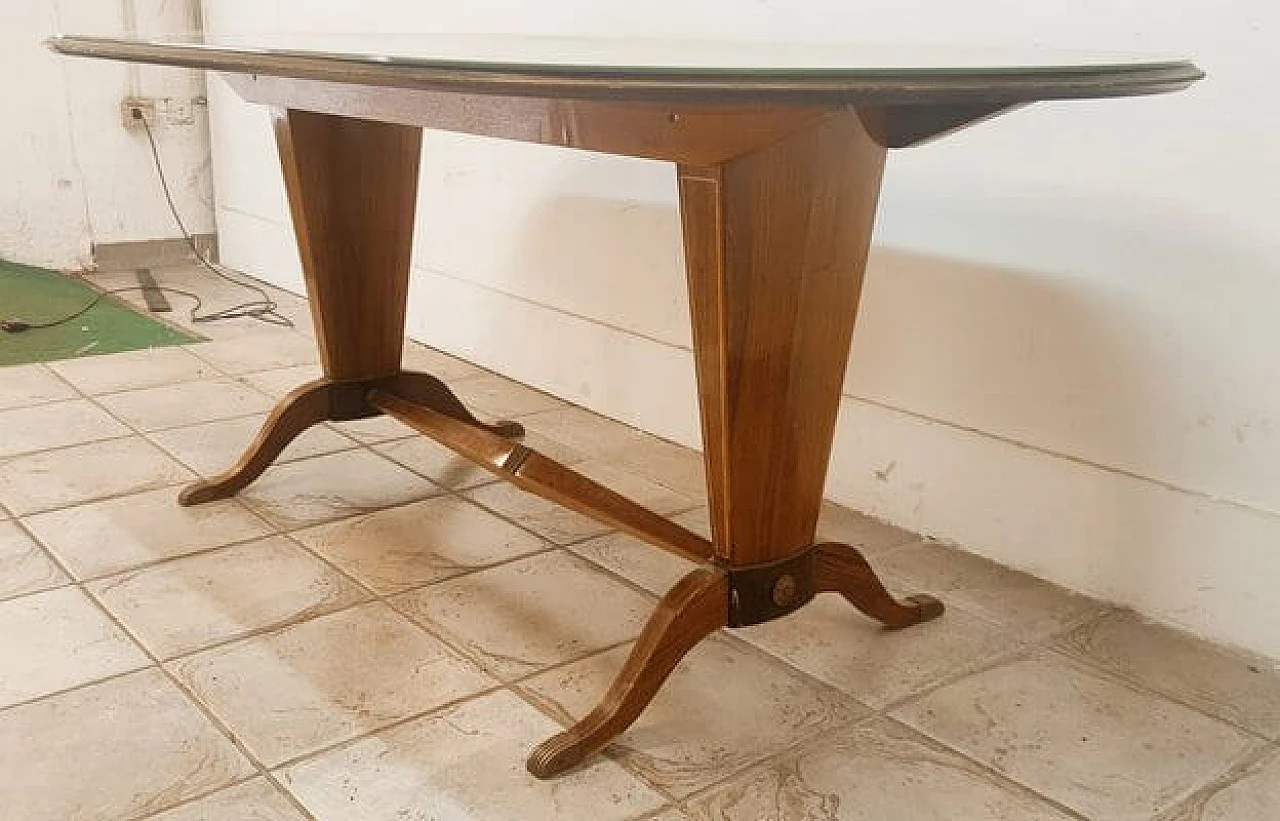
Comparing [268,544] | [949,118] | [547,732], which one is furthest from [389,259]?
[949,118]

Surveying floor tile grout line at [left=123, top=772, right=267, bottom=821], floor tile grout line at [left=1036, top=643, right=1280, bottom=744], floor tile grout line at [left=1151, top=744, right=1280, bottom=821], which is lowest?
floor tile grout line at [left=1036, top=643, right=1280, bottom=744]

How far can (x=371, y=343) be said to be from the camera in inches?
83.1

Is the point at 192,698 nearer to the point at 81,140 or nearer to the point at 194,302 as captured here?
the point at 194,302

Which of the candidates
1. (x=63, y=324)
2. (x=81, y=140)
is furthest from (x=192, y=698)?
(x=81, y=140)

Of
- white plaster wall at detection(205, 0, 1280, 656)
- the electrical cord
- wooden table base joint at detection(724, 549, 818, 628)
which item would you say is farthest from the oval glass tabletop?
the electrical cord

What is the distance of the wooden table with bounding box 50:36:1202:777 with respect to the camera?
3.23 feet

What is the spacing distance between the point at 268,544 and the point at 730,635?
2.48 feet

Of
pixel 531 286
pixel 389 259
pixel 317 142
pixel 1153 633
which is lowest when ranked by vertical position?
pixel 1153 633

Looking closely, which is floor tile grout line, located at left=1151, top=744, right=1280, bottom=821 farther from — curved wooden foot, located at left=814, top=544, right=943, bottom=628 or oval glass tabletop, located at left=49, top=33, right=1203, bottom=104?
oval glass tabletop, located at left=49, top=33, right=1203, bottom=104

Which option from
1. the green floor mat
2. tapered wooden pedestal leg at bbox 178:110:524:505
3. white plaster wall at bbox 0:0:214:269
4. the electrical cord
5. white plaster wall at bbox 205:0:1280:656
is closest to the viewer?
white plaster wall at bbox 205:0:1280:656

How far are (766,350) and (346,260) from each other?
101 cm

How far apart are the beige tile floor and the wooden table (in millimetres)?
112

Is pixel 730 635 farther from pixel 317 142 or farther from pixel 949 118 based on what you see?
pixel 317 142

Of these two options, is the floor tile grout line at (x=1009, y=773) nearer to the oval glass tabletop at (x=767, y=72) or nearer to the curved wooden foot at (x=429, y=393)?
the oval glass tabletop at (x=767, y=72)
